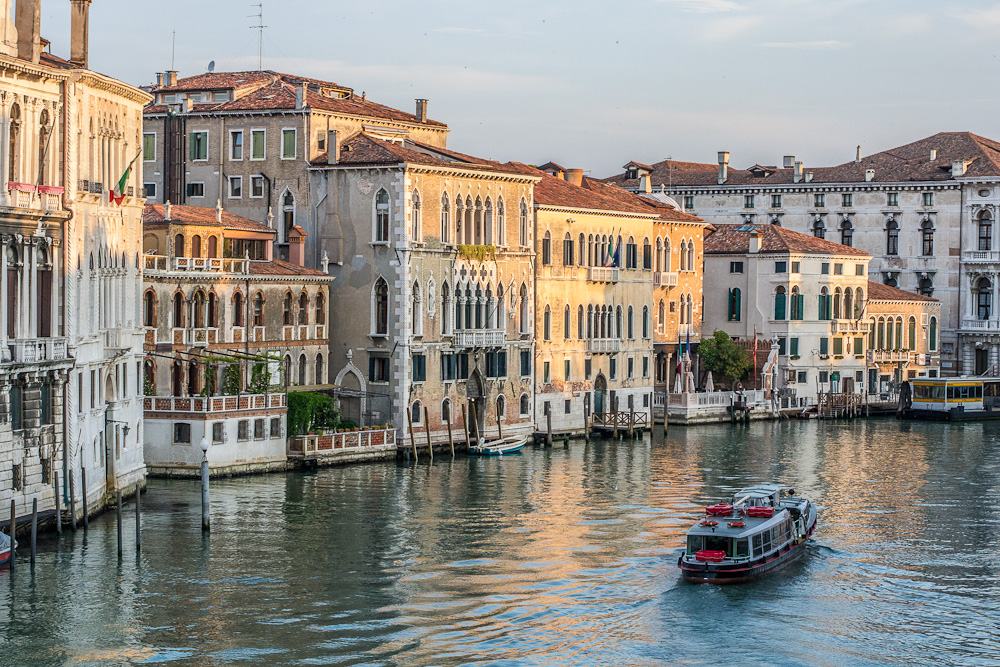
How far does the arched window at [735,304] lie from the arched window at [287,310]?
26262 millimetres

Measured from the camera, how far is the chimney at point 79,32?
36.6m

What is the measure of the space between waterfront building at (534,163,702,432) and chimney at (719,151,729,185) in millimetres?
18394

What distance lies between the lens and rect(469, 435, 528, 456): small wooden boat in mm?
51438

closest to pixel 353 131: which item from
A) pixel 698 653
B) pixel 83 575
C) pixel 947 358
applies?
pixel 83 575

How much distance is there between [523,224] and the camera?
2195 inches

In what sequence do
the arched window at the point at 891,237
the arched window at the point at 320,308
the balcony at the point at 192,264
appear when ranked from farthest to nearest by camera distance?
the arched window at the point at 891,237, the arched window at the point at 320,308, the balcony at the point at 192,264

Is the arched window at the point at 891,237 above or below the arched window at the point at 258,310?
above

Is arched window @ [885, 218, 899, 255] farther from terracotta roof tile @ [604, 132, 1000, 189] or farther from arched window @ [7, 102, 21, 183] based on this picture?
arched window @ [7, 102, 21, 183]

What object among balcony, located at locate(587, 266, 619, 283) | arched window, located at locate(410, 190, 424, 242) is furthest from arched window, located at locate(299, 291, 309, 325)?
balcony, located at locate(587, 266, 619, 283)

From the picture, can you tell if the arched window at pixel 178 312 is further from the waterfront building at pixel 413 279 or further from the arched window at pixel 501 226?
the arched window at pixel 501 226

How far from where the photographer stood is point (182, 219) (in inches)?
1818

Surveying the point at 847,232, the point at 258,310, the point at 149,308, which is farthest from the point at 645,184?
the point at 149,308

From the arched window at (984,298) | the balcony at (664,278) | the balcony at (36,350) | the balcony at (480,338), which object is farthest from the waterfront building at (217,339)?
the arched window at (984,298)

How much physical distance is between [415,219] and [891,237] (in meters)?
36.7
